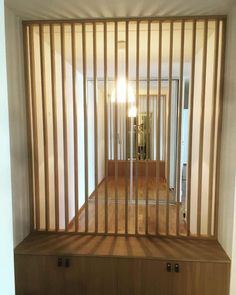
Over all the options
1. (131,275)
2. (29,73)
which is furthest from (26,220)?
(29,73)

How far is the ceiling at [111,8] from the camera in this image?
189 cm

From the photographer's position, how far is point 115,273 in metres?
2.07

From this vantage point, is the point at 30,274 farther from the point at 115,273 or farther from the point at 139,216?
the point at 139,216

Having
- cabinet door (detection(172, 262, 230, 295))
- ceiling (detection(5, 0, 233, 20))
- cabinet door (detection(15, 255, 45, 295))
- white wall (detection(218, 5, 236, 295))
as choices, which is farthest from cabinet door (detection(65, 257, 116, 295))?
ceiling (detection(5, 0, 233, 20))

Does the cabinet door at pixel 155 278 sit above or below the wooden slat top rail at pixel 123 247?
below

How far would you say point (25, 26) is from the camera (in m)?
2.26

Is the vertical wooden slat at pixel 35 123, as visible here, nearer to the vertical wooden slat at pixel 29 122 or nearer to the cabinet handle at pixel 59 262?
the vertical wooden slat at pixel 29 122

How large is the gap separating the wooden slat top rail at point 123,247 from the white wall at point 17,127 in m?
0.22

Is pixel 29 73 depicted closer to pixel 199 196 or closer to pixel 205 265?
pixel 199 196

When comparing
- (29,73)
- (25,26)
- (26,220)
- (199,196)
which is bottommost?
(26,220)

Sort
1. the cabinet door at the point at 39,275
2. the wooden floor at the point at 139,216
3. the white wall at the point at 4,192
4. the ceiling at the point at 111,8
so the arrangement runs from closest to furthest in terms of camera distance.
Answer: the white wall at the point at 4,192
the ceiling at the point at 111,8
the cabinet door at the point at 39,275
the wooden floor at the point at 139,216

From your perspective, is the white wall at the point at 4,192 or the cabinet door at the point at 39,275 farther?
the cabinet door at the point at 39,275

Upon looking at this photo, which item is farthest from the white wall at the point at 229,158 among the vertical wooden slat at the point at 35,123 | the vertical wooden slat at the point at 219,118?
the vertical wooden slat at the point at 35,123

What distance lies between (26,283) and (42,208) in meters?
0.75
